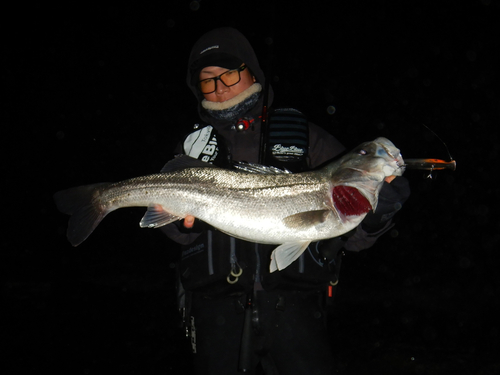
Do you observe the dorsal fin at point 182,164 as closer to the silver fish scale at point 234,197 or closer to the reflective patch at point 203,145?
the silver fish scale at point 234,197

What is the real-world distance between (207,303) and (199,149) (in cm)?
124

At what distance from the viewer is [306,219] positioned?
75.4 inches

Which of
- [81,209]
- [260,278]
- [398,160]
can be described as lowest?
[260,278]

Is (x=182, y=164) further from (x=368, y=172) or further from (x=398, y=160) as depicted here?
(x=398, y=160)

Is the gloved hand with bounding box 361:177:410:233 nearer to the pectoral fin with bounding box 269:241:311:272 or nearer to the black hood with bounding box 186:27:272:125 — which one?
the pectoral fin with bounding box 269:241:311:272

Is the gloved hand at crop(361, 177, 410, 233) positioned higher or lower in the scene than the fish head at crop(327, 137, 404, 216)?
lower

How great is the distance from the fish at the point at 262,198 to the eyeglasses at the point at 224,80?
0.81 metres

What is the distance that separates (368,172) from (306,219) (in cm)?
48

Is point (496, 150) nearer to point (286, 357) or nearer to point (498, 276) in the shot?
point (498, 276)

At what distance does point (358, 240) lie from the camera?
87.5 inches

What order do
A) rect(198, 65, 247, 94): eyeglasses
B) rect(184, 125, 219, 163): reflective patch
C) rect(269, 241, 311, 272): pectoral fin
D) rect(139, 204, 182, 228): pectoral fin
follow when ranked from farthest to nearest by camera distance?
1. rect(198, 65, 247, 94): eyeglasses
2. rect(184, 125, 219, 163): reflective patch
3. rect(139, 204, 182, 228): pectoral fin
4. rect(269, 241, 311, 272): pectoral fin

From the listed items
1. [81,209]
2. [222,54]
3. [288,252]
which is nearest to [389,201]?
[288,252]

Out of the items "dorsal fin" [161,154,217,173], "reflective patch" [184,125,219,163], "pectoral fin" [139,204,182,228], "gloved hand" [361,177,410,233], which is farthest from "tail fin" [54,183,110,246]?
"gloved hand" [361,177,410,233]

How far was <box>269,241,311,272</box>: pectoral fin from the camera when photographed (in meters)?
1.94
